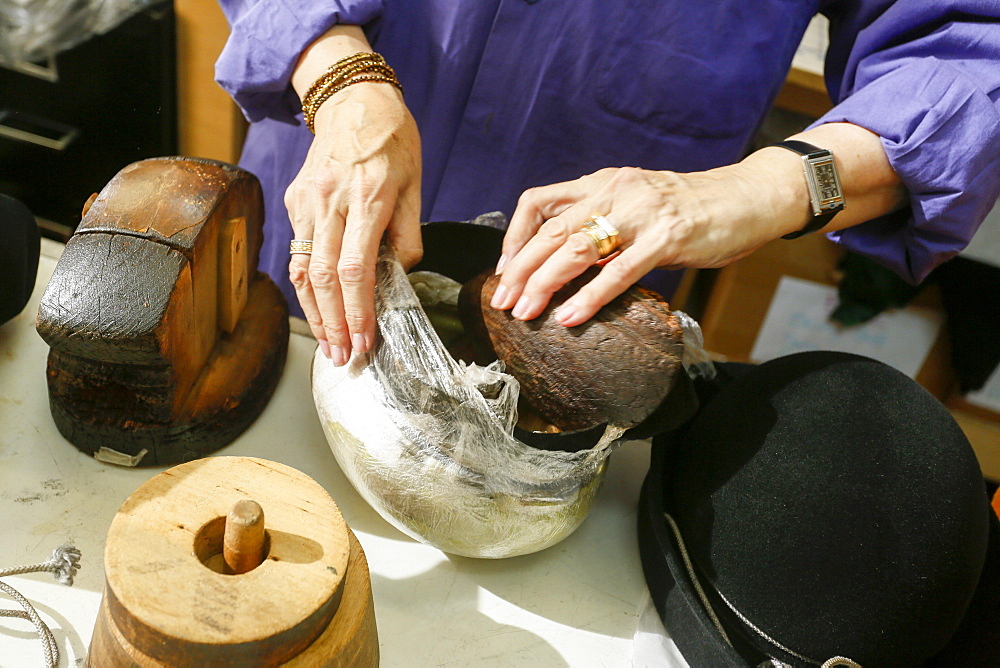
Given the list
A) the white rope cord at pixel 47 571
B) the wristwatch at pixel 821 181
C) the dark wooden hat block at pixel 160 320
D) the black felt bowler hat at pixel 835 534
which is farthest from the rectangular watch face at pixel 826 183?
the white rope cord at pixel 47 571

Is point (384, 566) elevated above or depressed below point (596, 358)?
below

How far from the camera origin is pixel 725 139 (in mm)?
1149

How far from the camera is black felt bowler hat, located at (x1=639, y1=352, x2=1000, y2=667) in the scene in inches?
28.9

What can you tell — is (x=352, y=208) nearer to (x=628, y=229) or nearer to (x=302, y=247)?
(x=302, y=247)

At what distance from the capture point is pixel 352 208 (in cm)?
82

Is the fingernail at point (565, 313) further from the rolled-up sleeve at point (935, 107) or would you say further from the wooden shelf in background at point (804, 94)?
the wooden shelf in background at point (804, 94)

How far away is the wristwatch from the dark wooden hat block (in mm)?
664

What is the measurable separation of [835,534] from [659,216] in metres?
0.36

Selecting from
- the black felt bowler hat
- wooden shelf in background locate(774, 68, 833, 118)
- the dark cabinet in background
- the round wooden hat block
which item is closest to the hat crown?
the black felt bowler hat

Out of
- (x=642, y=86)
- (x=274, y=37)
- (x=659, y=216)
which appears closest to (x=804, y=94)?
(x=642, y=86)

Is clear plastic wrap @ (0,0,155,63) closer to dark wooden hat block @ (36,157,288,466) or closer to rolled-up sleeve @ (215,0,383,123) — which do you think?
rolled-up sleeve @ (215,0,383,123)

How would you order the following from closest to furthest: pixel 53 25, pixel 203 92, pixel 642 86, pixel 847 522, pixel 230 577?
pixel 230 577 → pixel 847 522 → pixel 642 86 → pixel 53 25 → pixel 203 92

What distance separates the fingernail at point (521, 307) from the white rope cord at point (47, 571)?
486 mm

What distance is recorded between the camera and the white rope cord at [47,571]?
702 mm
